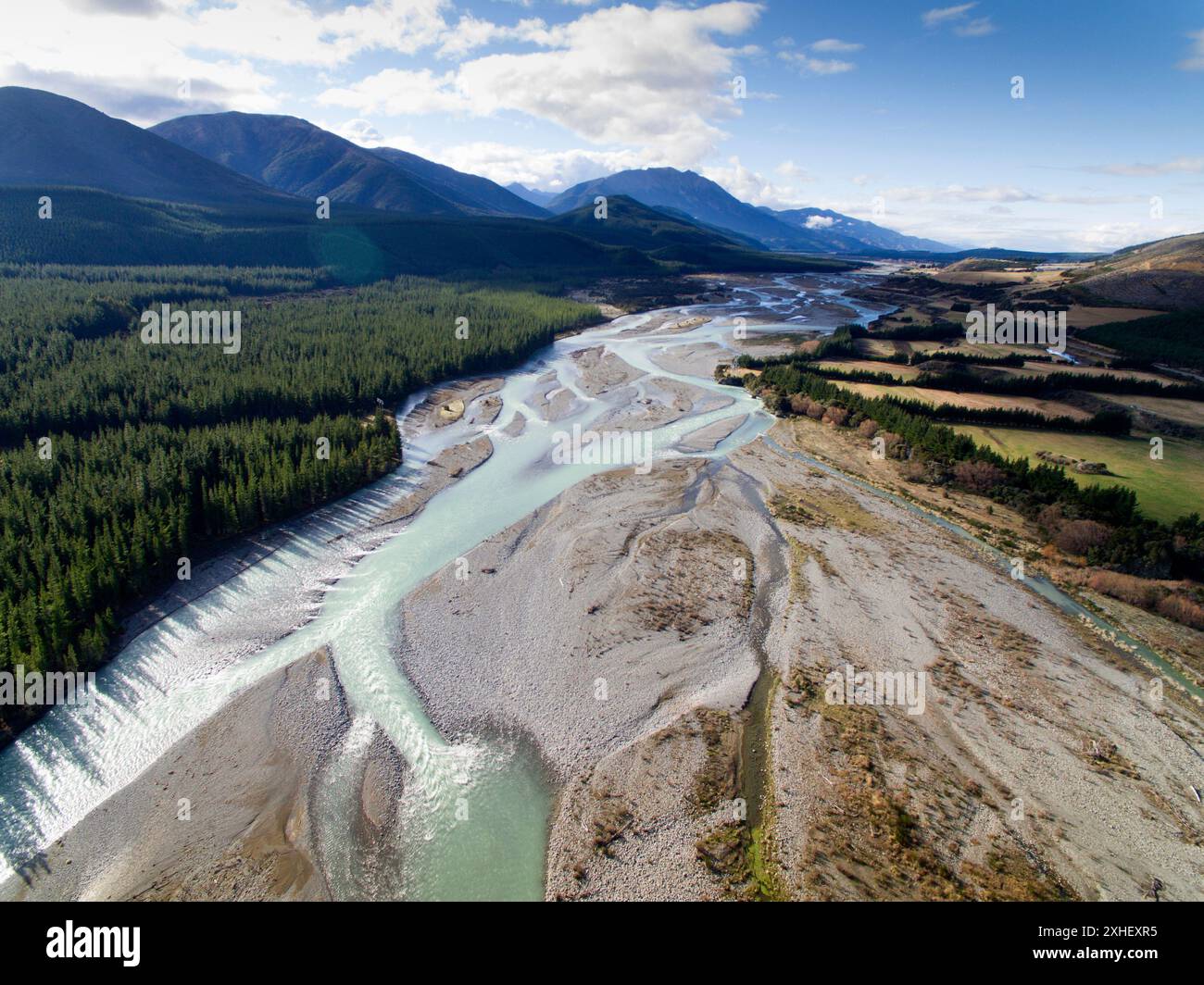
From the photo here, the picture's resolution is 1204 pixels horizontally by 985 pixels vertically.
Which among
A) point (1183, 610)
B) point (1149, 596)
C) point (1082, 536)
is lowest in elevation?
point (1183, 610)

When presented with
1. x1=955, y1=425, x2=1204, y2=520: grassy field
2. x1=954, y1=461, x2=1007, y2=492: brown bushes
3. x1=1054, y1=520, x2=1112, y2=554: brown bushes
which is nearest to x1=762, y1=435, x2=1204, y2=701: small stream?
x1=1054, y1=520, x2=1112, y2=554: brown bushes

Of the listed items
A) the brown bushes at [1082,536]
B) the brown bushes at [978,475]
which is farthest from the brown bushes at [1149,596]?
the brown bushes at [978,475]

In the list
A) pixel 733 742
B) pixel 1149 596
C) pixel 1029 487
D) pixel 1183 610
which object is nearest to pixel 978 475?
pixel 1029 487

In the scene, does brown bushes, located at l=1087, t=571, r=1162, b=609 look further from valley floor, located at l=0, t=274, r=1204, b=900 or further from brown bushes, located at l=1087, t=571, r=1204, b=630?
valley floor, located at l=0, t=274, r=1204, b=900

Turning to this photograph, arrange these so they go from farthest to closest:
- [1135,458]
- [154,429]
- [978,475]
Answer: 1. [1135,458]
2. [978,475]
3. [154,429]

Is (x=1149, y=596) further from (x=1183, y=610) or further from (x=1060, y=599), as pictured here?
(x=1060, y=599)

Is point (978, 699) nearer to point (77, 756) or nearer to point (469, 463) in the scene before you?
point (77, 756)

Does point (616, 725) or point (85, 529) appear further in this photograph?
point (85, 529)
